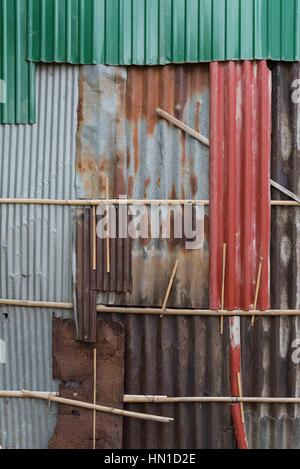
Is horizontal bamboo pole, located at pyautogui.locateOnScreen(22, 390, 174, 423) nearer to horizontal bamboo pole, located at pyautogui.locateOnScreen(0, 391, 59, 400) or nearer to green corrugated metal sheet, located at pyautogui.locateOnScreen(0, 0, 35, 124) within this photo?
horizontal bamboo pole, located at pyautogui.locateOnScreen(0, 391, 59, 400)

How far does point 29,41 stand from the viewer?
5.41m

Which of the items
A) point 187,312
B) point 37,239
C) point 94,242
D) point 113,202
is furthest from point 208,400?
point 37,239

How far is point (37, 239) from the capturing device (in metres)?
5.50

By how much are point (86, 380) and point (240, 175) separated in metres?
2.72

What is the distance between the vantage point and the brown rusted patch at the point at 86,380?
17.8ft

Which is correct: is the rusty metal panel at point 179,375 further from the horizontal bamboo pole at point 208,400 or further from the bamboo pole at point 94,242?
the bamboo pole at point 94,242

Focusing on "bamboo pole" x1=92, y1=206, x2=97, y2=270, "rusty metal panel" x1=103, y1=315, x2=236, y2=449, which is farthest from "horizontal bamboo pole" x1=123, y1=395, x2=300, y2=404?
"bamboo pole" x1=92, y1=206, x2=97, y2=270

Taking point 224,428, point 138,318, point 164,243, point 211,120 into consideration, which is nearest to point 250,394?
point 224,428

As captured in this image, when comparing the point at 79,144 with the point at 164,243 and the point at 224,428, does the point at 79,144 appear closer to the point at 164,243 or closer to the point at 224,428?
the point at 164,243

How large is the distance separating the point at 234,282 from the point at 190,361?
97 cm

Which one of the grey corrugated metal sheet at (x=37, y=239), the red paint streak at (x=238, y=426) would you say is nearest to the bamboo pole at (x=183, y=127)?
the grey corrugated metal sheet at (x=37, y=239)

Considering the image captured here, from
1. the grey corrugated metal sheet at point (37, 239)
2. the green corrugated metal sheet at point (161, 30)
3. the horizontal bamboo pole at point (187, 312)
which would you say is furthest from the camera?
the grey corrugated metal sheet at point (37, 239)

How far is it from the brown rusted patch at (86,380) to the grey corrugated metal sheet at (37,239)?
0.13 m

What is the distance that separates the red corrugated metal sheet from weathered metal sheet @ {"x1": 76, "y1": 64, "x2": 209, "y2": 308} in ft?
0.43
